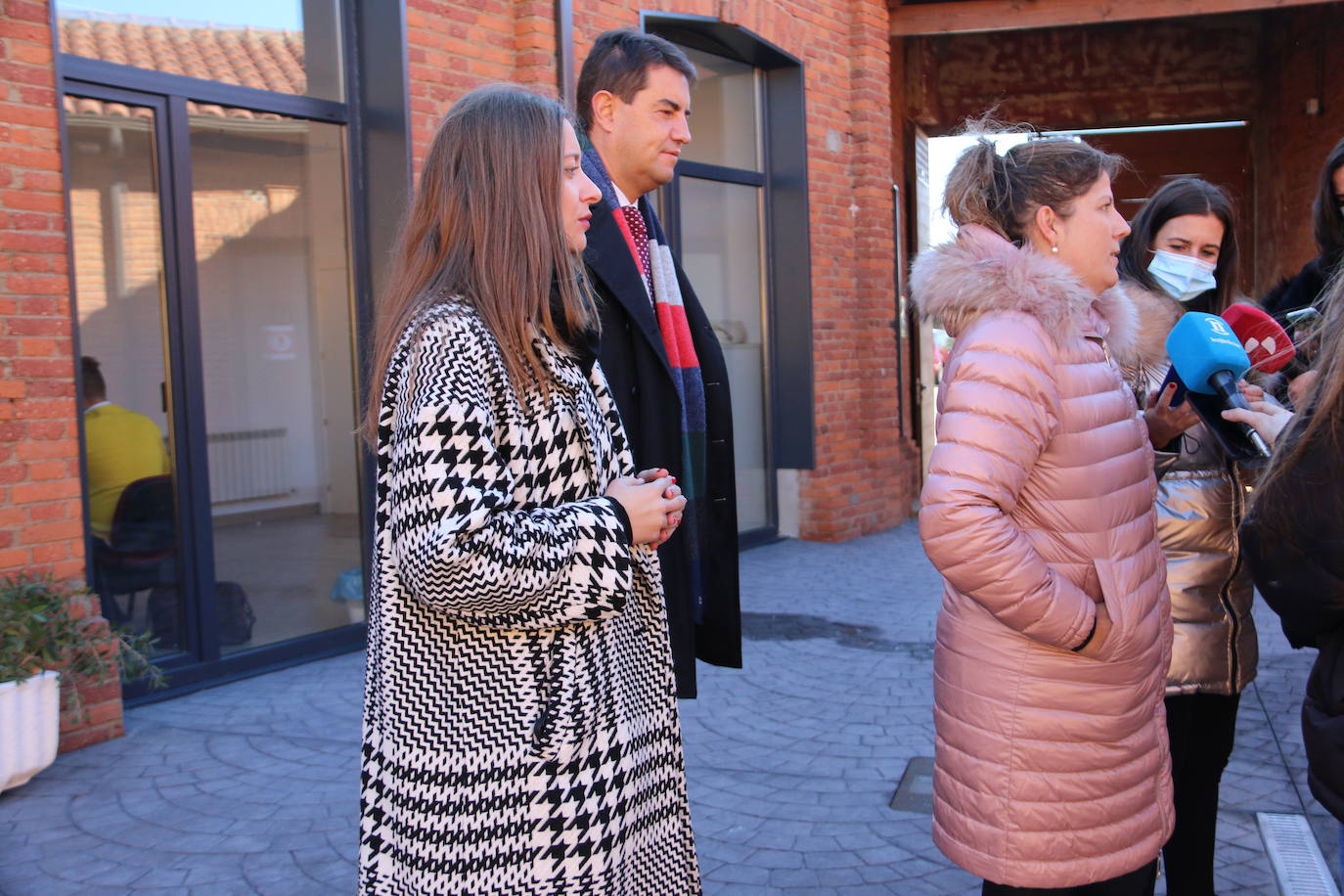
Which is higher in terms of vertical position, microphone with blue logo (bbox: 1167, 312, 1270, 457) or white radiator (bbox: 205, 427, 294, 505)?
microphone with blue logo (bbox: 1167, 312, 1270, 457)

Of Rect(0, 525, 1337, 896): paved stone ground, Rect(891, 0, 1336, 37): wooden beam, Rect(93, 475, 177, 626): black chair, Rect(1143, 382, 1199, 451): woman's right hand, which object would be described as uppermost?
Rect(891, 0, 1336, 37): wooden beam

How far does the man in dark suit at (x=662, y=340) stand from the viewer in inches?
105

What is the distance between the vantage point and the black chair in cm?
519

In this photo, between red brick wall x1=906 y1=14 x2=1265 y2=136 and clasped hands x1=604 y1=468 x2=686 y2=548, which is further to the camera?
red brick wall x1=906 y1=14 x2=1265 y2=136

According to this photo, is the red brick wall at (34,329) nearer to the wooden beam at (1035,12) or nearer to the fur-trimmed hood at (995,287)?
the fur-trimmed hood at (995,287)

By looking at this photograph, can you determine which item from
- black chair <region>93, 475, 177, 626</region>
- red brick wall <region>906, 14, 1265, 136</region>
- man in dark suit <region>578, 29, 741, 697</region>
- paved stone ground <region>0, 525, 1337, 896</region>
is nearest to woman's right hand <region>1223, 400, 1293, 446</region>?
man in dark suit <region>578, 29, 741, 697</region>

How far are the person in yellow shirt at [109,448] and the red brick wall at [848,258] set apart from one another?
4.87 meters

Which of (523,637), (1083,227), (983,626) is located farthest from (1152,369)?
(523,637)

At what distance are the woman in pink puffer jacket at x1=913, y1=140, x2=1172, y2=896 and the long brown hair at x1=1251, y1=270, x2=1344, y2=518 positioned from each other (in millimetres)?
331

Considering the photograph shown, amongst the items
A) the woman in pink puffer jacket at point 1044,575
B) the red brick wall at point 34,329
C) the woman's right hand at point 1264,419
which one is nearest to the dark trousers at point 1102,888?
the woman in pink puffer jacket at point 1044,575

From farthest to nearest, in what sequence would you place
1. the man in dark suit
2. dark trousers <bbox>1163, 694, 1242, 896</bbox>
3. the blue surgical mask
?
1. the blue surgical mask
2. dark trousers <bbox>1163, 694, 1242, 896</bbox>
3. the man in dark suit

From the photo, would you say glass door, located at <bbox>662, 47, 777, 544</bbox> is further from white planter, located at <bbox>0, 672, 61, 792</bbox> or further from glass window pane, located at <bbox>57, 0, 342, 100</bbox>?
white planter, located at <bbox>0, 672, 61, 792</bbox>

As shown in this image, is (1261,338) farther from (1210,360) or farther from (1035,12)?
(1035,12)

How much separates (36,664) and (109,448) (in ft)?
4.21
